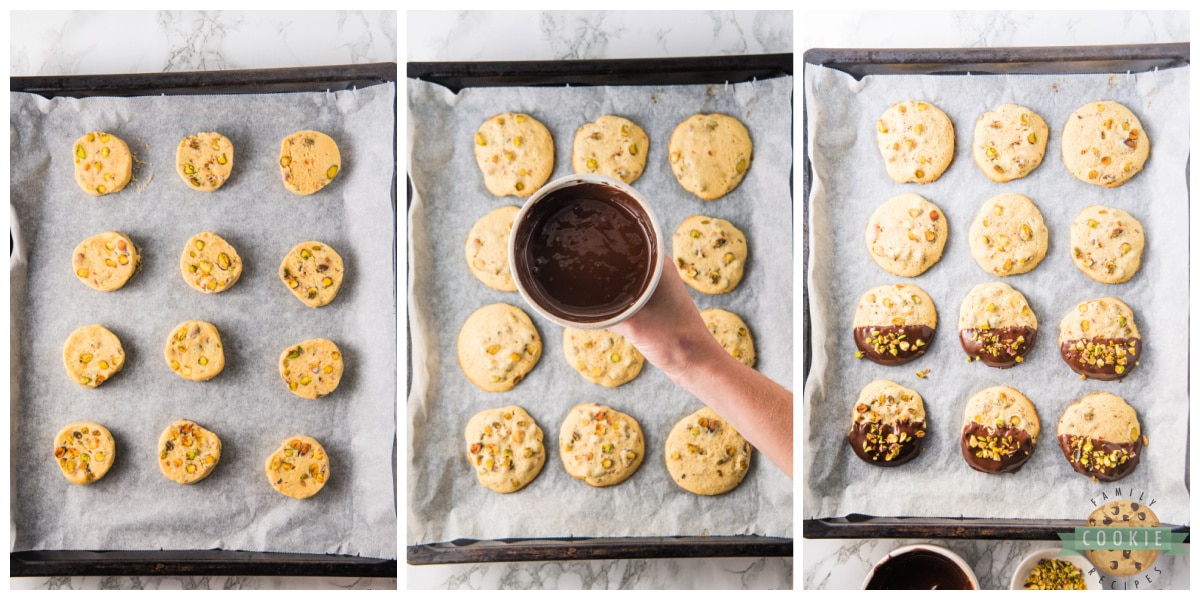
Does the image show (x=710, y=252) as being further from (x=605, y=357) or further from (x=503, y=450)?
(x=503, y=450)

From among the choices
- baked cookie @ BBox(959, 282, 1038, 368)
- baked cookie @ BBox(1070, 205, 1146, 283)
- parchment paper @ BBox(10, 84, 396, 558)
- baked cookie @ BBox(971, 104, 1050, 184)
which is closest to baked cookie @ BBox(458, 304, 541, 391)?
parchment paper @ BBox(10, 84, 396, 558)

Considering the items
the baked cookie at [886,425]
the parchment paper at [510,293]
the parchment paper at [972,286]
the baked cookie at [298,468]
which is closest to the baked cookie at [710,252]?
the parchment paper at [510,293]

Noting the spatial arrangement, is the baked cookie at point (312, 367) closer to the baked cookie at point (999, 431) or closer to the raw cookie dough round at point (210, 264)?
the raw cookie dough round at point (210, 264)

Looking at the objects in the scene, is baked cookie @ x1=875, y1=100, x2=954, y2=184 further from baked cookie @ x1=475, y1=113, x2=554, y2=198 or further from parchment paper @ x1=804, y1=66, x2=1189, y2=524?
baked cookie @ x1=475, y1=113, x2=554, y2=198

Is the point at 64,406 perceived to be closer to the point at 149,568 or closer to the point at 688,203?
the point at 149,568

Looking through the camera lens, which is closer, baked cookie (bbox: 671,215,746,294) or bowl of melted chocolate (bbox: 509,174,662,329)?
bowl of melted chocolate (bbox: 509,174,662,329)
